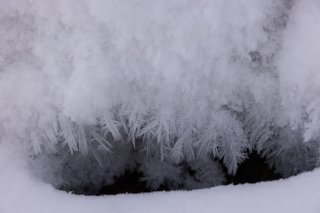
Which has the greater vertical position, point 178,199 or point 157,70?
point 157,70

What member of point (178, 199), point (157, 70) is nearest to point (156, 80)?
point (157, 70)

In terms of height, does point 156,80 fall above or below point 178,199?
above

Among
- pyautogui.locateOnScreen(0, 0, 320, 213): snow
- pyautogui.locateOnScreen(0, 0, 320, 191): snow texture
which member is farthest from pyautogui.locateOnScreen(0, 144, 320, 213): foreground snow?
pyautogui.locateOnScreen(0, 0, 320, 191): snow texture

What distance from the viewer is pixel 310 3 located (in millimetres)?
992

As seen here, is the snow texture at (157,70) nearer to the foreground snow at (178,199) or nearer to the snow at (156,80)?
the snow at (156,80)

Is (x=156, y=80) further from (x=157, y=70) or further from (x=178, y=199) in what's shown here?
(x=178, y=199)

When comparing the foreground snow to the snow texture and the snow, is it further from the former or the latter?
the snow texture

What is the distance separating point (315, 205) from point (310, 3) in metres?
0.52

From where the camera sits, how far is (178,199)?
0.97 m

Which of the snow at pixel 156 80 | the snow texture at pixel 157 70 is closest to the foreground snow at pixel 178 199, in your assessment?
the snow at pixel 156 80

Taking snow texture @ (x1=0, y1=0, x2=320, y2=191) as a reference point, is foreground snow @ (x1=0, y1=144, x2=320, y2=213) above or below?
below

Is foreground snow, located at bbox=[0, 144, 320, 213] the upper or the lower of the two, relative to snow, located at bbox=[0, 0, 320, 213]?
lower

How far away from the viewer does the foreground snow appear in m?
0.93

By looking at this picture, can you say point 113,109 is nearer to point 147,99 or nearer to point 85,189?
point 147,99
